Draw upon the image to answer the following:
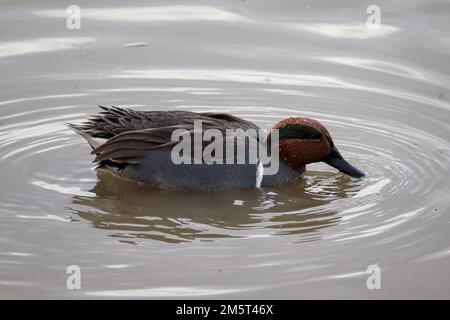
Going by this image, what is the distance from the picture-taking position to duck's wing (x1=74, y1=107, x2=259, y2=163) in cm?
781

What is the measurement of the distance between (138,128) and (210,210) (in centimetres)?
103

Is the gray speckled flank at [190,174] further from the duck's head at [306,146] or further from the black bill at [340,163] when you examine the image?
the black bill at [340,163]

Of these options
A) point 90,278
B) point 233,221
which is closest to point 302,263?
point 233,221

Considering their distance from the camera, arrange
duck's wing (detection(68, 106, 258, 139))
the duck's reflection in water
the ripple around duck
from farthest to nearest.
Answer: duck's wing (detection(68, 106, 258, 139)) < the ripple around duck < the duck's reflection in water

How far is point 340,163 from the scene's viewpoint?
8133 millimetres

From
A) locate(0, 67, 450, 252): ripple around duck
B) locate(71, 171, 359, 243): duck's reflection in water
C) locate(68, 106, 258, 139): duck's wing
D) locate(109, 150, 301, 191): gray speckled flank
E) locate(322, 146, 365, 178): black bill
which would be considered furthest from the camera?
locate(322, 146, 365, 178): black bill

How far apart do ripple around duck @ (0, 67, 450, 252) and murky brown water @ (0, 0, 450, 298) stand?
2 cm

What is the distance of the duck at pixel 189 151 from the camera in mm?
7777

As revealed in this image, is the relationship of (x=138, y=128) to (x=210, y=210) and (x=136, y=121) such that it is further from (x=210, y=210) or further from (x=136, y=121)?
(x=210, y=210)

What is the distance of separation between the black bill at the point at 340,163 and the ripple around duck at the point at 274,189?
0.30 feet

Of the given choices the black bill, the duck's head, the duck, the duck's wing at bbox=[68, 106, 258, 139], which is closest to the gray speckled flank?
the duck

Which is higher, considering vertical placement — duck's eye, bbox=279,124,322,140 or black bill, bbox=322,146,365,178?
duck's eye, bbox=279,124,322,140

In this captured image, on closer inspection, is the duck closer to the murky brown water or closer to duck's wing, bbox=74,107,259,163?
duck's wing, bbox=74,107,259,163

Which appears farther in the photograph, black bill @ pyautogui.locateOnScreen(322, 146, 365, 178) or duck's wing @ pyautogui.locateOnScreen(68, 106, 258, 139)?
black bill @ pyautogui.locateOnScreen(322, 146, 365, 178)
